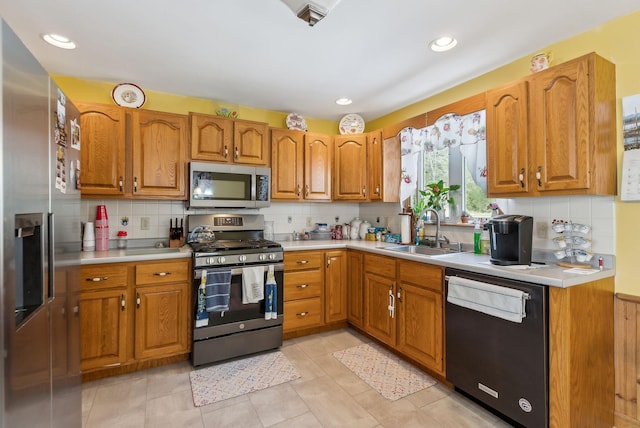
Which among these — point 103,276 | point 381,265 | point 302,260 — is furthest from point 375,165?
point 103,276

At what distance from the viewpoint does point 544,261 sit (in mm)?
2143

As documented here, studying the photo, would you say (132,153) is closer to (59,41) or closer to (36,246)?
(59,41)

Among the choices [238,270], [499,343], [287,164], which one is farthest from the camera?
[287,164]

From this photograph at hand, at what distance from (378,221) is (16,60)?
3.34 meters

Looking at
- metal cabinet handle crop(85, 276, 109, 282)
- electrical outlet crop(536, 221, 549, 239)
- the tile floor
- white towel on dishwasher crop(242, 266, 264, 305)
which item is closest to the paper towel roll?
electrical outlet crop(536, 221, 549, 239)

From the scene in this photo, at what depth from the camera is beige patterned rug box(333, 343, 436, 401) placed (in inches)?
86.5

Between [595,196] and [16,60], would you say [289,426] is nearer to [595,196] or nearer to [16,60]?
[16,60]

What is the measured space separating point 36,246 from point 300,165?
254cm

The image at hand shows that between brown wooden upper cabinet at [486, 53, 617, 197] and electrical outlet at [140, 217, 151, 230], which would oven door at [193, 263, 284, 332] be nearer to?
electrical outlet at [140, 217, 151, 230]

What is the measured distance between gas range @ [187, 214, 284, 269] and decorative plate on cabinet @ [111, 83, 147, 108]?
1.15 meters

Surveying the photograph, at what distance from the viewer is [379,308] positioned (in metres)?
2.81

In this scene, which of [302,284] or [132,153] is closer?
[132,153]

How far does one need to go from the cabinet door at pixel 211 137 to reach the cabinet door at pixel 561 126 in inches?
99.1

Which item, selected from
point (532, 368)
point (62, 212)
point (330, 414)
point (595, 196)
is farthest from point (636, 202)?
point (62, 212)
